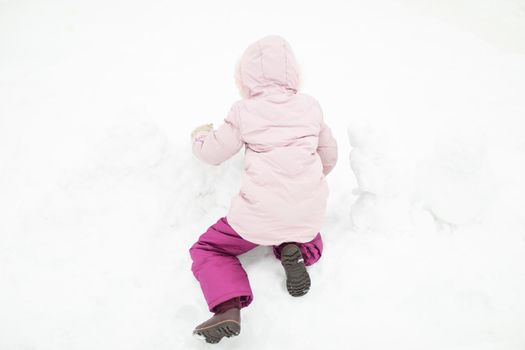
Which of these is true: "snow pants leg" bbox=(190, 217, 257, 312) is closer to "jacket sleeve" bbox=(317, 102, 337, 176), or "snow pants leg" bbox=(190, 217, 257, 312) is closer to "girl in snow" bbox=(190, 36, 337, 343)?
"girl in snow" bbox=(190, 36, 337, 343)

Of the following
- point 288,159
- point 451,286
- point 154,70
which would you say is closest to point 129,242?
point 288,159

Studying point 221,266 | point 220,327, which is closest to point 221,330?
point 220,327

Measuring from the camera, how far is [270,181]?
4.79 ft

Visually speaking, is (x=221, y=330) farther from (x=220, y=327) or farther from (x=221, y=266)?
(x=221, y=266)

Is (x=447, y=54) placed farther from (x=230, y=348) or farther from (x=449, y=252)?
(x=230, y=348)

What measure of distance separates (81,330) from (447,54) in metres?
3.81

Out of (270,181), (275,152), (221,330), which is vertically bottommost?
(221,330)

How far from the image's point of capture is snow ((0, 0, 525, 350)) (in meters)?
1.47

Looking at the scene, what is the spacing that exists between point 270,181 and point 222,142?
0.32 metres

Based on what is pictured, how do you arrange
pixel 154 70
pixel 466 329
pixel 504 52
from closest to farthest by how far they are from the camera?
pixel 466 329, pixel 154 70, pixel 504 52

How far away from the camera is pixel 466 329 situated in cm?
141

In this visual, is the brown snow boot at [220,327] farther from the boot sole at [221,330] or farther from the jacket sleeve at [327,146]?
the jacket sleeve at [327,146]

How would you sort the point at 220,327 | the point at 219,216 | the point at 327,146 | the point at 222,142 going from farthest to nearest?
the point at 219,216 → the point at 327,146 → the point at 222,142 → the point at 220,327

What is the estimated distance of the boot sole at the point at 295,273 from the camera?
1.46 m
